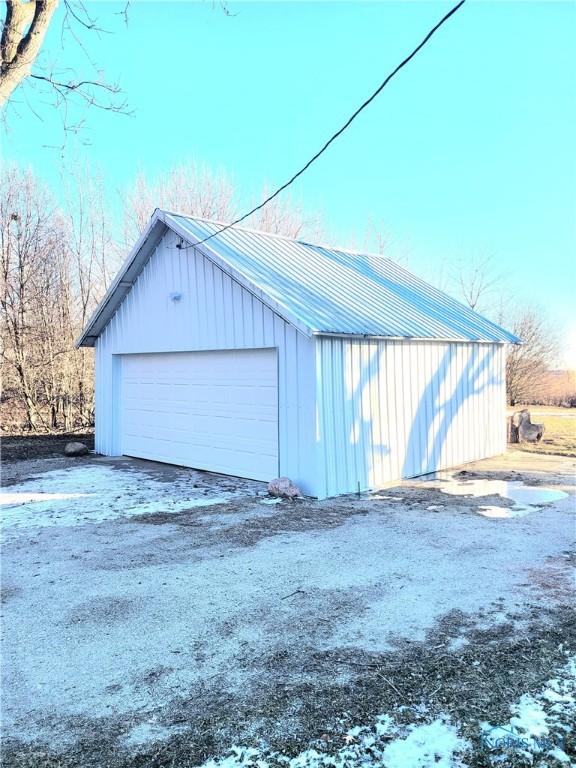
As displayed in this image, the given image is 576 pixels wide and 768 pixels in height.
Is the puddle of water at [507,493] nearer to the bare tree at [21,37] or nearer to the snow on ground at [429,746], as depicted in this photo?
the snow on ground at [429,746]

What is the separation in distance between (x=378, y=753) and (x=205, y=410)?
7.60m

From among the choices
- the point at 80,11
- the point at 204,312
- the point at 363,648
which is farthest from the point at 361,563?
the point at 80,11

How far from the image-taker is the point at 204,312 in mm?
9336

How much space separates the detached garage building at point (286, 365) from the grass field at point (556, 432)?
1.31 m

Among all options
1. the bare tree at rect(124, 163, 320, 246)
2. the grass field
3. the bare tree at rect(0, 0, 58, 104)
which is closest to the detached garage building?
the grass field

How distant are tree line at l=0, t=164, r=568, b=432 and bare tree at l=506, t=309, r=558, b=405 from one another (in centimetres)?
5

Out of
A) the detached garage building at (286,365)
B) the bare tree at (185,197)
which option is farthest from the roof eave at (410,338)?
the bare tree at (185,197)

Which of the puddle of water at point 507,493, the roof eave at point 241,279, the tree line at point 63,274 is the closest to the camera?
the puddle of water at point 507,493

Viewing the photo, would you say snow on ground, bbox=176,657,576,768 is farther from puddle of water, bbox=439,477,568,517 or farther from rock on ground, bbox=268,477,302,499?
rock on ground, bbox=268,477,302,499

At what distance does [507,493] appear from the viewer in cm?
788

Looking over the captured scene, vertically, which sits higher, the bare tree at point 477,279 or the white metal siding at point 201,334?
the bare tree at point 477,279

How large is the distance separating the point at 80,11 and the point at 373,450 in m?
6.53

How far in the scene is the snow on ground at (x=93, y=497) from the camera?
6.67m

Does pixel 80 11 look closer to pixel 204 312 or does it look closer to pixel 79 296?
pixel 204 312
